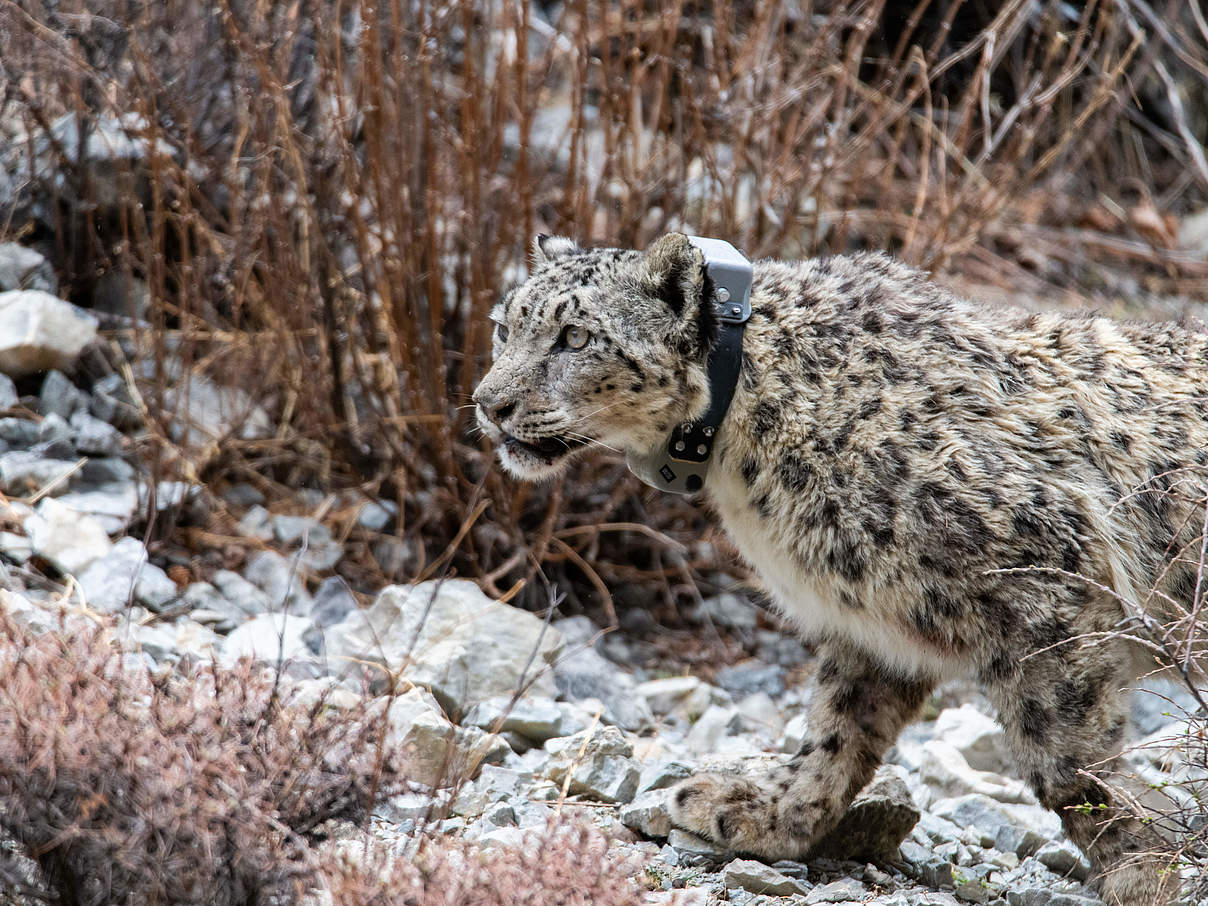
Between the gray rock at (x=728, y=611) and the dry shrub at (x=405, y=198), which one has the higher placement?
the dry shrub at (x=405, y=198)

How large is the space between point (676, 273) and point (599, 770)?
1.71m

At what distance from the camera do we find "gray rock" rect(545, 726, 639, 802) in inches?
173

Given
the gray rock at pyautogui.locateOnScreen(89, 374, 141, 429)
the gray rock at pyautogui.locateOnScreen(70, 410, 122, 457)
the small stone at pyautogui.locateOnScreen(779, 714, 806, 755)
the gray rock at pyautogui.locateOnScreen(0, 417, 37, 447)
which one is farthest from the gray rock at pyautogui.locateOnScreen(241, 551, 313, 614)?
the small stone at pyautogui.locateOnScreen(779, 714, 806, 755)

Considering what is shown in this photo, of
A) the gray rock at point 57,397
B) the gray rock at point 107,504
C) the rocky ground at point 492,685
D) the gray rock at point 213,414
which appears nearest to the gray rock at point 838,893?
the rocky ground at point 492,685

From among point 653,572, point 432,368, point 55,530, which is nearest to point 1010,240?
point 653,572

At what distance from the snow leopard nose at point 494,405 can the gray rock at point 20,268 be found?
143 inches

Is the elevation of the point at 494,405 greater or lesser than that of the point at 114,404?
greater

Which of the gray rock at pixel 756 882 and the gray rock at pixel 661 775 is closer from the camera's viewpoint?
the gray rock at pixel 756 882

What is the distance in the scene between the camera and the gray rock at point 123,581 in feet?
17.0

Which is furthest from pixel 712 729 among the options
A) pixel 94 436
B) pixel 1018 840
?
pixel 94 436

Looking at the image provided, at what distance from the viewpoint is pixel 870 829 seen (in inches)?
167

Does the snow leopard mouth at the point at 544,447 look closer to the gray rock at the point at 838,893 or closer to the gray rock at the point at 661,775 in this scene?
the gray rock at the point at 661,775

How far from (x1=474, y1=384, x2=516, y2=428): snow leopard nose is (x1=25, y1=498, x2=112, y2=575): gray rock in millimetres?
2242

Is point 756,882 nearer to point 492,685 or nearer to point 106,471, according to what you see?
point 492,685
